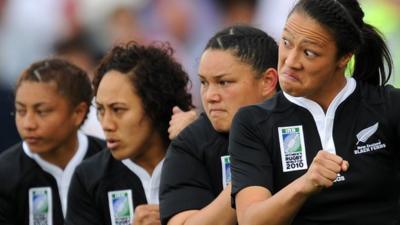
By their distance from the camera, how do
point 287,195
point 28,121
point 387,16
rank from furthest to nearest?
1. point 387,16
2. point 28,121
3. point 287,195

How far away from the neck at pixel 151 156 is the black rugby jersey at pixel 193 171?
1.93 ft

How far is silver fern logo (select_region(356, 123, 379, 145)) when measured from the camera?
363 centimetres

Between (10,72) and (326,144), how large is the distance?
18.1 ft

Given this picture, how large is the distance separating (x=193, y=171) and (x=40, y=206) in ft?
4.43

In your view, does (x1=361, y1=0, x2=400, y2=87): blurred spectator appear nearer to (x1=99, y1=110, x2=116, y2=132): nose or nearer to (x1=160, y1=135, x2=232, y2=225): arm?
(x1=99, y1=110, x2=116, y2=132): nose

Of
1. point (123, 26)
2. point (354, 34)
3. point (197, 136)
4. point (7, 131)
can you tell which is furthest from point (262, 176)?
point (123, 26)

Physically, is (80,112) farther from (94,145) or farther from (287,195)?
(287,195)

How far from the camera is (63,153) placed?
548 cm

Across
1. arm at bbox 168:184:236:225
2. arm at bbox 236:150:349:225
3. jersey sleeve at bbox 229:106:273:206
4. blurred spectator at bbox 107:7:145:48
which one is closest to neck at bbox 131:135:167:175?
arm at bbox 168:184:236:225

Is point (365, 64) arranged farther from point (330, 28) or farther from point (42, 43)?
point (42, 43)

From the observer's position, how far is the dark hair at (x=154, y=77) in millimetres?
4910

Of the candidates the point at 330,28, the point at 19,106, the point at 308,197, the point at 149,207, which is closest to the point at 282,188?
the point at 308,197

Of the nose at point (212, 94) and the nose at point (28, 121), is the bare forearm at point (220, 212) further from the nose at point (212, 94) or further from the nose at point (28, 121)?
the nose at point (28, 121)

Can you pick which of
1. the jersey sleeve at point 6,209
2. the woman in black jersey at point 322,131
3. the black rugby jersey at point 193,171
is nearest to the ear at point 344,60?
the woman in black jersey at point 322,131
